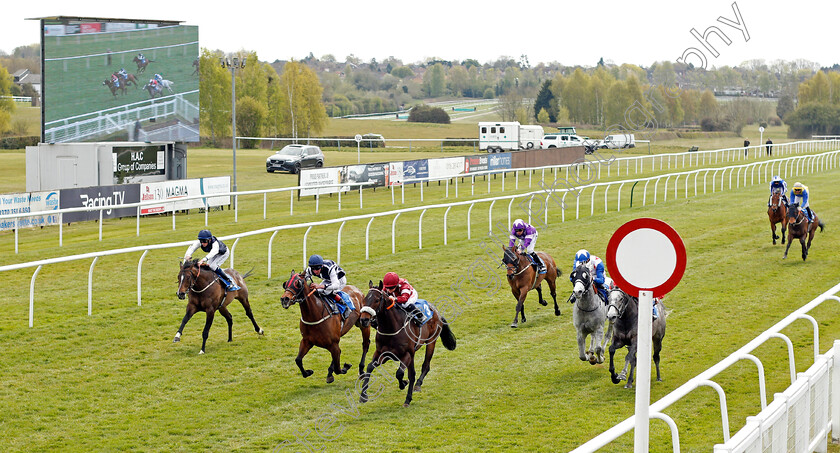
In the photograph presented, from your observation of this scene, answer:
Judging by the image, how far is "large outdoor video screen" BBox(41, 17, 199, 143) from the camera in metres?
22.7

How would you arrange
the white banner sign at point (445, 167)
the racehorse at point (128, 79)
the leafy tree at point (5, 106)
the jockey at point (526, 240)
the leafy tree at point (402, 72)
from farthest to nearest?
the leafy tree at point (402, 72) < the leafy tree at point (5, 106) < the white banner sign at point (445, 167) < the racehorse at point (128, 79) < the jockey at point (526, 240)

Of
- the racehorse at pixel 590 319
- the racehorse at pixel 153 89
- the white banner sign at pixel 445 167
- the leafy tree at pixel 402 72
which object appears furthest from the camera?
the leafy tree at pixel 402 72

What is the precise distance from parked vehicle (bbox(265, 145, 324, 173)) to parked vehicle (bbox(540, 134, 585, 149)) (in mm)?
13124

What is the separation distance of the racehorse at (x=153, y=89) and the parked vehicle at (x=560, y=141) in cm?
2196

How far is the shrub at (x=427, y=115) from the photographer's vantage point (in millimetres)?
75000

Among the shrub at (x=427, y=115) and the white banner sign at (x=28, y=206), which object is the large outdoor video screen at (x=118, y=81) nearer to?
the white banner sign at (x=28, y=206)

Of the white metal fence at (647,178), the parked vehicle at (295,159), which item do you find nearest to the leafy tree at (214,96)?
the parked vehicle at (295,159)

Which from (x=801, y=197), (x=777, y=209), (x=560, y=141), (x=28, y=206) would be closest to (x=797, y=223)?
(x=801, y=197)

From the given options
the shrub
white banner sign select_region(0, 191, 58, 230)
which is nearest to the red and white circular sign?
white banner sign select_region(0, 191, 58, 230)

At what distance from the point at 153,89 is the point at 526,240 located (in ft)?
56.0

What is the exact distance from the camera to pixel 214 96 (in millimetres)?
59094

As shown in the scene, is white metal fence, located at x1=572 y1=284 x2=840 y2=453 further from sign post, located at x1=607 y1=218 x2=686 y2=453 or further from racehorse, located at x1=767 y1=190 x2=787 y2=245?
racehorse, located at x1=767 y1=190 x2=787 y2=245

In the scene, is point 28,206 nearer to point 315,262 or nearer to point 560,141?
point 315,262

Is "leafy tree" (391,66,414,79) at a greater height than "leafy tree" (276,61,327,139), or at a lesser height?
greater
